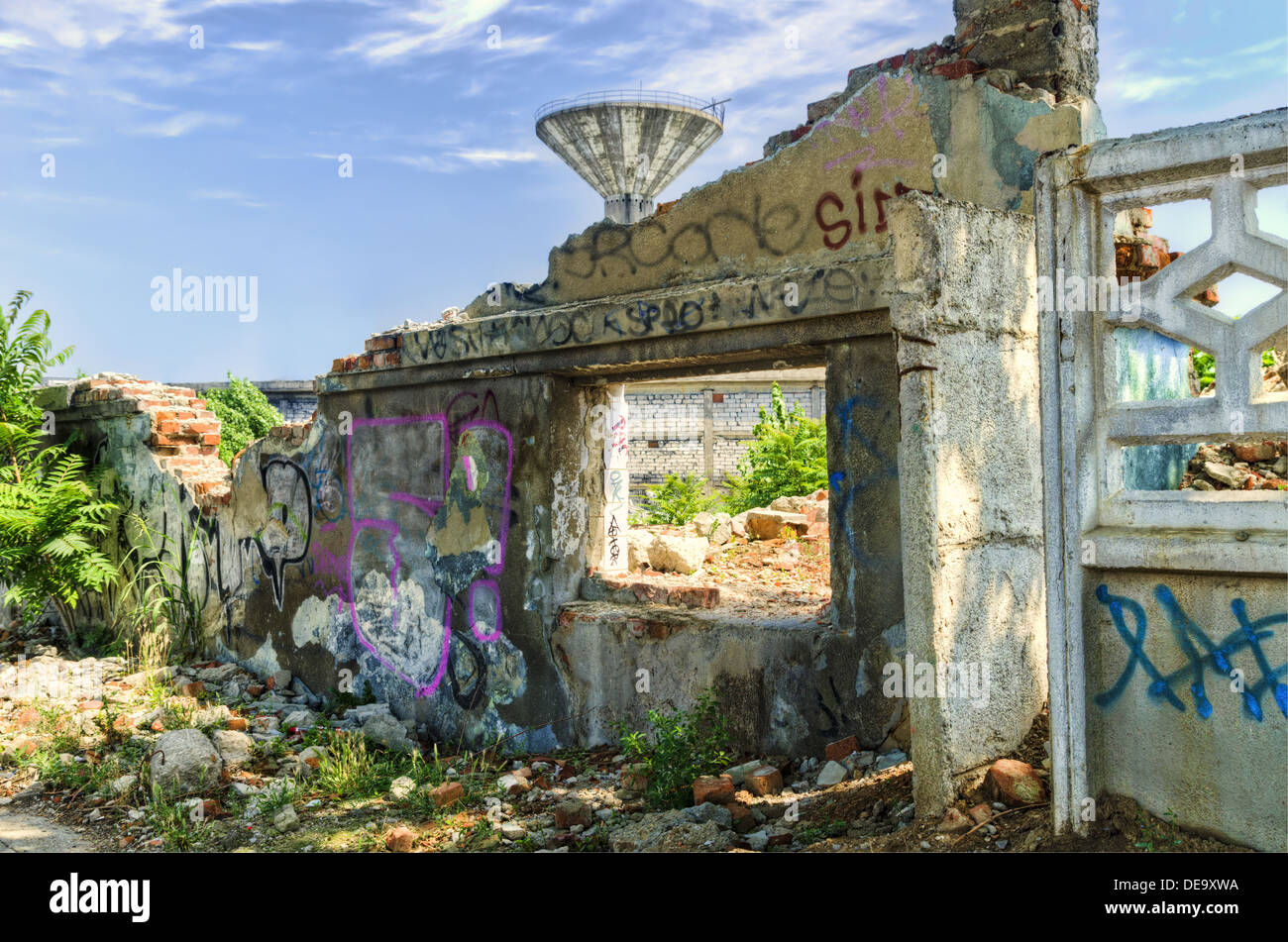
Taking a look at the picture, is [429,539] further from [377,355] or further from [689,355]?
[689,355]

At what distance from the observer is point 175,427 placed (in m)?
9.11

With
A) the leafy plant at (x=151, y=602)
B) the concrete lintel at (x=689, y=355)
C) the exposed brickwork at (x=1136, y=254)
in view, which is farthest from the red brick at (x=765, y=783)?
the leafy plant at (x=151, y=602)

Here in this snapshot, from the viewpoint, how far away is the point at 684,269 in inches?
210

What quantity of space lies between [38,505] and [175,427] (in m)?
1.26

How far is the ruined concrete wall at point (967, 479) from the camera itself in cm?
350

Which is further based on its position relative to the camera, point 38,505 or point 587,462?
point 38,505

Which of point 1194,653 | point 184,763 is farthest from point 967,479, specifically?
point 184,763

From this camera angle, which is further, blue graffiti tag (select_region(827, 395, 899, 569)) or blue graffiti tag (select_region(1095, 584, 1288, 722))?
blue graffiti tag (select_region(827, 395, 899, 569))

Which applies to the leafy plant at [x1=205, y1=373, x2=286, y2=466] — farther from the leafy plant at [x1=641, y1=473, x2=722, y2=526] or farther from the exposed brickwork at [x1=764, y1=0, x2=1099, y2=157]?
the exposed brickwork at [x1=764, y1=0, x2=1099, y2=157]

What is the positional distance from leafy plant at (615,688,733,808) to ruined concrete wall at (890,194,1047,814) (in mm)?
1268

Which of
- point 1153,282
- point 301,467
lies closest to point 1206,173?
point 1153,282

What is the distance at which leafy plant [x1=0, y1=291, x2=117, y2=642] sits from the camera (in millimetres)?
8492

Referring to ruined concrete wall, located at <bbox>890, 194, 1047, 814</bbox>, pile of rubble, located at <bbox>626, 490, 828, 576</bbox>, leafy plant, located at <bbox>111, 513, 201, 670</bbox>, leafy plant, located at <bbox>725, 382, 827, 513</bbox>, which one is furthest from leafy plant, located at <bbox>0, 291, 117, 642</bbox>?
ruined concrete wall, located at <bbox>890, 194, 1047, 814</bbox>

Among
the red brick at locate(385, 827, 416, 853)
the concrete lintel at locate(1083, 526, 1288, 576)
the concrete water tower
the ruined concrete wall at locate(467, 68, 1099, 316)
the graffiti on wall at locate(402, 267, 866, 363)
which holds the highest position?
the concrete water tower
